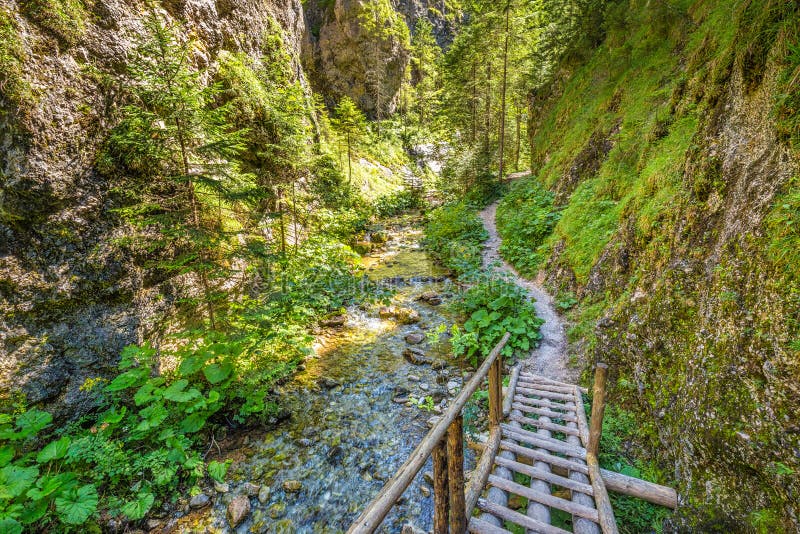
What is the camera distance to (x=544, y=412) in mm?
4750

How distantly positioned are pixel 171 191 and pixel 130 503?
193 inches

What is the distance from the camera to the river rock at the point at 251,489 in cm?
456

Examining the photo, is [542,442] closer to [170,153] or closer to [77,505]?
[77,505]

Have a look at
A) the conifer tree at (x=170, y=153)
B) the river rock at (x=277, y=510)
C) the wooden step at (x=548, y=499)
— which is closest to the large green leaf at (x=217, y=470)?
the river rock at (x=277, y=510)

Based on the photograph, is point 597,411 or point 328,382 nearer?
point 597,411

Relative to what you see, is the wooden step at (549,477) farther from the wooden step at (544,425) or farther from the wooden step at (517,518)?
the wooden step at (544,425)

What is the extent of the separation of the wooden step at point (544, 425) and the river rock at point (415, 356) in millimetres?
2960

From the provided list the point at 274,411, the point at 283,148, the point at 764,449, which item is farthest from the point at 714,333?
the point at 283,148

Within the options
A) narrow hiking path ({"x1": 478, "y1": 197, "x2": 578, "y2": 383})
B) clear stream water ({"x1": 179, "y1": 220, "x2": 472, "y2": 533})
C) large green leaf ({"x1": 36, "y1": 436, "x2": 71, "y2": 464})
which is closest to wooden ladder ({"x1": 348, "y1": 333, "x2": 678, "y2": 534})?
narrow hiking path ({"x1": 478, "y1": 197, "x2": 578, "y2": 383})

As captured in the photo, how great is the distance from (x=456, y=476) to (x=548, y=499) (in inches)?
45.4

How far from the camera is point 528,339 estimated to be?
7078 millimetres

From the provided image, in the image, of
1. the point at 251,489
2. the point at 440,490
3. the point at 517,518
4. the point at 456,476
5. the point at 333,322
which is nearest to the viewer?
the point at 440,490

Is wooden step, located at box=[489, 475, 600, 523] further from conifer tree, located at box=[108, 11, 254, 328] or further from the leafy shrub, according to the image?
the leafy shrub

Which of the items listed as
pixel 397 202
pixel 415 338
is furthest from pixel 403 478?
pixel 397 202
